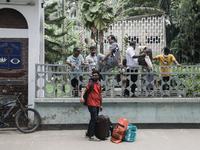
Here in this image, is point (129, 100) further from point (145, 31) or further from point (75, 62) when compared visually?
point (145, 31)

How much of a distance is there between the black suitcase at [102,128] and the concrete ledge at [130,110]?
1.06 meters

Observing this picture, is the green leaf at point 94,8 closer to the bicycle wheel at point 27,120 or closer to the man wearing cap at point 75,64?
the man wearing cap at point 75,64

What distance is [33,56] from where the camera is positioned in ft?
25.0

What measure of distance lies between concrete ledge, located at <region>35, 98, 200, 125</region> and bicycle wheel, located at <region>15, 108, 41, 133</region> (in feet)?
0.65

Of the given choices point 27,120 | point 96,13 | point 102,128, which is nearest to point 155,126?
point 102,128

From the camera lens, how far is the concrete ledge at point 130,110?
7.49 m

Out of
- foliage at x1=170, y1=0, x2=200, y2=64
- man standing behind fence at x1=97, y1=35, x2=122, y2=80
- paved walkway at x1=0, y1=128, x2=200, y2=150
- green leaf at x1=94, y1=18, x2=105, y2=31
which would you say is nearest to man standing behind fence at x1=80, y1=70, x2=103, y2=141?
paved walkway at x1=0, y1=128, x2=200, y2=150

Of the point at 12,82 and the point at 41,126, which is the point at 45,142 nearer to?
the point at 41,126

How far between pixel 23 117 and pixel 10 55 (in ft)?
5.52

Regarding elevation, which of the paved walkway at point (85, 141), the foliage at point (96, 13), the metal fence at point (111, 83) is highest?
the foliage at point (96, 13)

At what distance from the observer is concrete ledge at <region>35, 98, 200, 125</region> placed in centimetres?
749

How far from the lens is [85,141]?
21.1 feet

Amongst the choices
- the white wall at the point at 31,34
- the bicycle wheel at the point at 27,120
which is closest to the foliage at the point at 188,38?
the white wall at the point at 31,34

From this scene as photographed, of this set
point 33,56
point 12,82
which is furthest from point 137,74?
point 12,82
